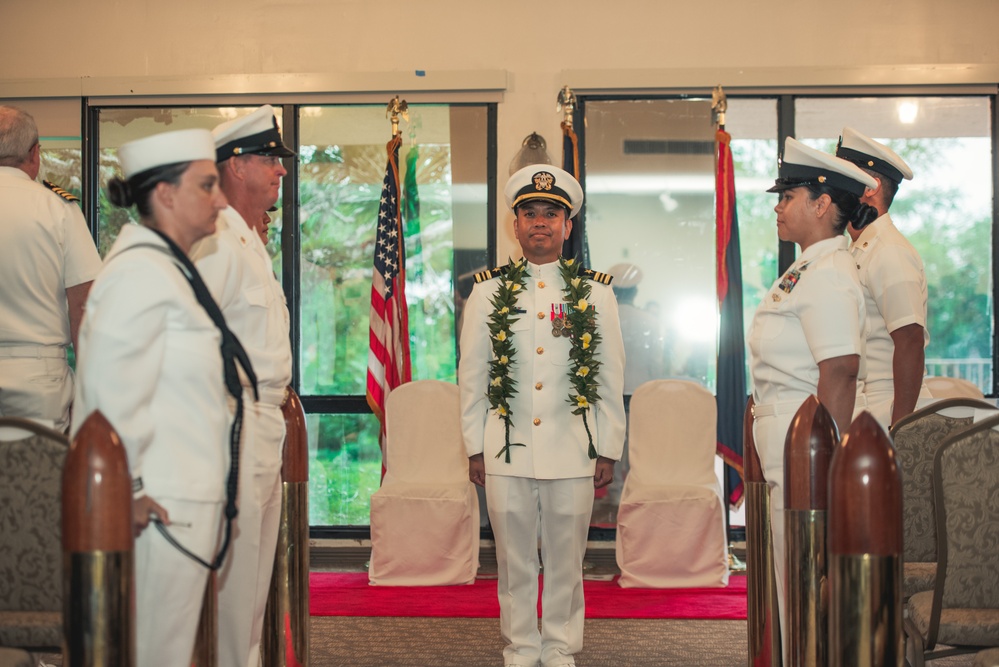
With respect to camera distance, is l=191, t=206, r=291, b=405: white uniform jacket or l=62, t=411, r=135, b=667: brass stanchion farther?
l=191, t=206, r=291, b=405: white uniform jacket

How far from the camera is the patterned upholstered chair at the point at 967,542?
2.46 meters

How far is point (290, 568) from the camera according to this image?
293 cm

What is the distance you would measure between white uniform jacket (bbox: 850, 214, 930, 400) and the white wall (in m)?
2.94

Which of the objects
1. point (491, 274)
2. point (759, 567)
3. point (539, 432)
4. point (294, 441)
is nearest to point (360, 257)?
point (491, 274)

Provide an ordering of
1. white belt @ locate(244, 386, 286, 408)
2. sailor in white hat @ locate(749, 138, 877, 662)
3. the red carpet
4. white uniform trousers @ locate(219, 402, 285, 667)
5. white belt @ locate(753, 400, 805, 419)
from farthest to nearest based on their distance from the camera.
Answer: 1. the red carpet
2. white belt @ locate(753, 400, 805, 419)
3. sailor in white hat @ locate(749, 138, 877, 662)
4. white belt @ locate(244, 386, 286, 408)
5. white uniform trousers @ locate(219, 402, 285, 667)

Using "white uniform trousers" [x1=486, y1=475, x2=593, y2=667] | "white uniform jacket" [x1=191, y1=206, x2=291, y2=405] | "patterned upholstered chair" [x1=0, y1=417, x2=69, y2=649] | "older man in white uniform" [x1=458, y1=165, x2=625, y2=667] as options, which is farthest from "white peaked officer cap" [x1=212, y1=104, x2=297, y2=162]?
"white uniform trousers" [x1=486, y1=475, x2=593, y2=667]

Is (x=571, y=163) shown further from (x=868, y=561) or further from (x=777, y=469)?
(x=868, y=561)

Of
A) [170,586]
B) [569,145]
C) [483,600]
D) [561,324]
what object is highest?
[569,145]

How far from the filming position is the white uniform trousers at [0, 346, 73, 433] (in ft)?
11.2

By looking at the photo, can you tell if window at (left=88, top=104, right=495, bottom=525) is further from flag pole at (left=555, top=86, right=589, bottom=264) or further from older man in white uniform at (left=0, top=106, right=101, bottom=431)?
older man in white uniform at (left=0, top=106, right=101, bottom=431)

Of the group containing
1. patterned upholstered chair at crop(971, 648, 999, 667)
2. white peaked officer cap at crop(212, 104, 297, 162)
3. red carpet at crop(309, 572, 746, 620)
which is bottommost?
red carpet at crop(309, 572, 746, 620)

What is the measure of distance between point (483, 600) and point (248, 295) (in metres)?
2.93

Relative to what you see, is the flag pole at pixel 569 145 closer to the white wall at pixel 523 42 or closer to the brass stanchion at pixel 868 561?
the white wall at pixel 523 42

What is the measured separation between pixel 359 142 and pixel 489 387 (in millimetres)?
3504
